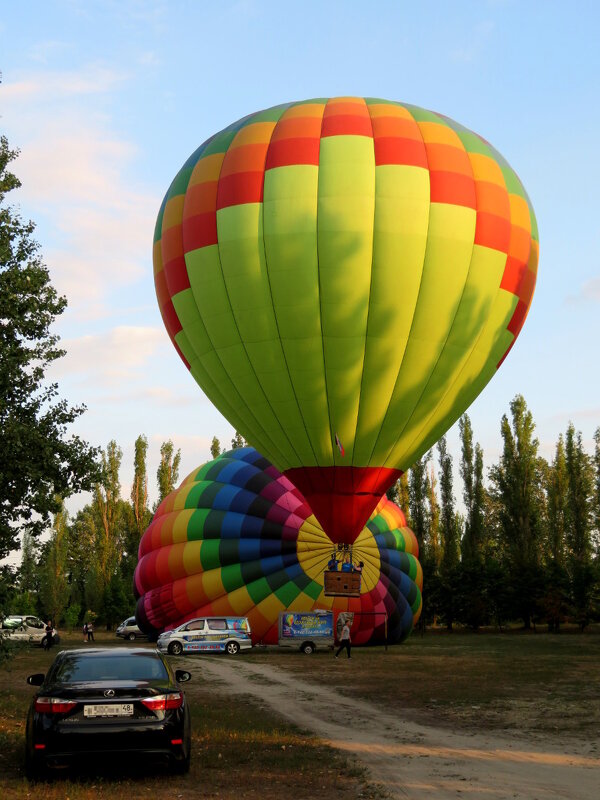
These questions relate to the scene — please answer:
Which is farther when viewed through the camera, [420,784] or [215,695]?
[215,695]

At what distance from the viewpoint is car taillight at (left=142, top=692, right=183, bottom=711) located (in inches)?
300

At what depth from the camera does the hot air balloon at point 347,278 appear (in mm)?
19453

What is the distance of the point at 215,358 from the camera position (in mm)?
21141

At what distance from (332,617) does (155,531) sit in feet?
27.2

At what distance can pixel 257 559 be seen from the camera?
28875 millimetres

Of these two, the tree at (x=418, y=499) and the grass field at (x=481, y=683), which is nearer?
the grass field at (x=481, y=683)

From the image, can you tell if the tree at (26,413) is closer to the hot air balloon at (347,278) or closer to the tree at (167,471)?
the hot air balloon at (347,278)

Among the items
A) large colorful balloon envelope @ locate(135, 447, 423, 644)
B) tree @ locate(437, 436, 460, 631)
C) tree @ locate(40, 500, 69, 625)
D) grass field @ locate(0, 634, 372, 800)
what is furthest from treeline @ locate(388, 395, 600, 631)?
grass field @ locate(0, 634, 372, 800)

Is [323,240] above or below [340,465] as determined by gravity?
above

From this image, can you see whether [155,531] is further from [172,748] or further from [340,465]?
[172,748]

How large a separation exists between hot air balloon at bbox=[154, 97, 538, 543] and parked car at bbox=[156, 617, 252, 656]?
7406 millimetres

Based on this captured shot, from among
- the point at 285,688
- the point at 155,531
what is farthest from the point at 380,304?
the point at 155,531

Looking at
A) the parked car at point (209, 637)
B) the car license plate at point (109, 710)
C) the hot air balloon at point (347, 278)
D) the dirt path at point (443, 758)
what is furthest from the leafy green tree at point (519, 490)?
the car license plate at point (109, 710)

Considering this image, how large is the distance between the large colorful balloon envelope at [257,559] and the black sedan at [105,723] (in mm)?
20150
